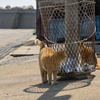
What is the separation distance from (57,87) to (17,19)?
1451 inches

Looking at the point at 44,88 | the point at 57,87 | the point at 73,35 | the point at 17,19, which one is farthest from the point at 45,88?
the point at 17,19

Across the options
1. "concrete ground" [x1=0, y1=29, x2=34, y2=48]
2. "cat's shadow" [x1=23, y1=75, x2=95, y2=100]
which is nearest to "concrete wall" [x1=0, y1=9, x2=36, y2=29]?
"concrete ground" [x1=0, y1=29, x2=34, y2=48]

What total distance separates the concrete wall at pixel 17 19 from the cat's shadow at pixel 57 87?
113 ft

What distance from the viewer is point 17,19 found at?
3906 centimetres

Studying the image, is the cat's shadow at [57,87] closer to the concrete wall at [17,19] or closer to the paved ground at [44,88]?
the paved ground at [44,88]

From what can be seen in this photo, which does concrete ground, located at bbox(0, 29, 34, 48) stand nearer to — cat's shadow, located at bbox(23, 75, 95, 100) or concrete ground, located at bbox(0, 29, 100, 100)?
concrete ground, located at bbox(0, 29, 100, 100)

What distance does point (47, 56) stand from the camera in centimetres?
358

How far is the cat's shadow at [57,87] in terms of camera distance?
3.08 m

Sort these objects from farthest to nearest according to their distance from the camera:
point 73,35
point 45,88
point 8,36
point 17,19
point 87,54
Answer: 1. point 17,19
2. point 8,36
3. point 87,54
4. point 73,35
5. point 45,88

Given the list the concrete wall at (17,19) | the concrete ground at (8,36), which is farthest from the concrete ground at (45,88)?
the concrete wall at (17,19)

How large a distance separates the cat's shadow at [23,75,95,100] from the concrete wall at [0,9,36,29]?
3444 centimetres

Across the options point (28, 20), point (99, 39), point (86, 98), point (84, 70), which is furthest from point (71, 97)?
point (28, 20)

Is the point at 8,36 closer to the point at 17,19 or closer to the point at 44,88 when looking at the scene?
the point at 44,88

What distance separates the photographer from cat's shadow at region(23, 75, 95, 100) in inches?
121
